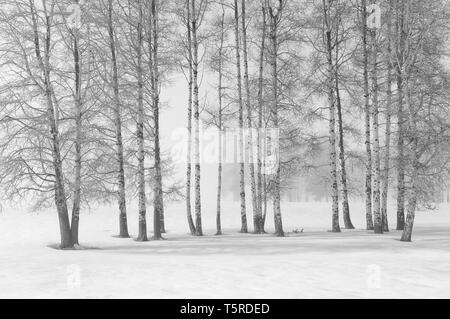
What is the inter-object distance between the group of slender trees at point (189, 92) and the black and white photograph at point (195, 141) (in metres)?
0.09

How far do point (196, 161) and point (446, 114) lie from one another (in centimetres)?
1049

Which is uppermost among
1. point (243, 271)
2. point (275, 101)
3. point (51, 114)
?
point (275, 101)

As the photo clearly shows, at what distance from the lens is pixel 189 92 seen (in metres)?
22.0

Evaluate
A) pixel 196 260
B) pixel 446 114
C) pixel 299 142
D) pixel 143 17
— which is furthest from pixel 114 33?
pixel 446 114

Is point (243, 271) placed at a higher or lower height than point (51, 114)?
lower

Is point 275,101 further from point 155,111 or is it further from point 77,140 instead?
point 77,140

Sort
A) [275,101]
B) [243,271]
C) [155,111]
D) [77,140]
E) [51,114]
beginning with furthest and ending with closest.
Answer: [275,101], [155,111], [77,140], [51,114], [243,271]

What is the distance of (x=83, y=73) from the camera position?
50.9 feet

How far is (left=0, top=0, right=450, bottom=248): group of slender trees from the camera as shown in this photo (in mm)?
14836

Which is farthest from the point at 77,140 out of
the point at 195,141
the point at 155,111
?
the point at 195,141

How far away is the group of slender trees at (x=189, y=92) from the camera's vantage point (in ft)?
48.7

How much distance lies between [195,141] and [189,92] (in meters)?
2.51

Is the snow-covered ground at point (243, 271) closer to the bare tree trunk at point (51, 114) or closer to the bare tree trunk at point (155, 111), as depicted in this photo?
the bare tree trunk at point (51, 114)

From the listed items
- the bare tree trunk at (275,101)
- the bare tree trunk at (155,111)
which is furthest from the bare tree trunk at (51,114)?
the bare tree trunk at (275,101)
